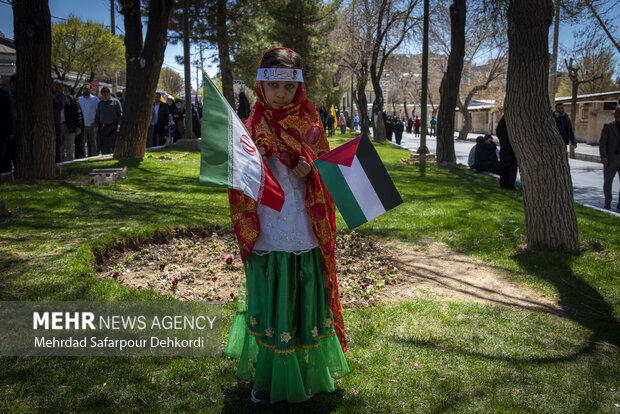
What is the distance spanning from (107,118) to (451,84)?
9.96 metres

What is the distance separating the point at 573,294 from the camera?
16.5 ft

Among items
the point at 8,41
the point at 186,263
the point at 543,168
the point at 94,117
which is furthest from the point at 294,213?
the point at 8,41

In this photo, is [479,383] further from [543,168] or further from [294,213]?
[543,168]

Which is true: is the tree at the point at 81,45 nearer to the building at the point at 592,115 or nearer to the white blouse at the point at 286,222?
the white blouse at the point at 286,222

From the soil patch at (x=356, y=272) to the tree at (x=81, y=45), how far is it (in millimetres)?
27548

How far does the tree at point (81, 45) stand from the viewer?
29.7m

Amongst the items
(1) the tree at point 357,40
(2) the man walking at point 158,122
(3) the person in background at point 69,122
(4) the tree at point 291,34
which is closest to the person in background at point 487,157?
(2) the man walking at point 158,122

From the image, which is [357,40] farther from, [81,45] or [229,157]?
[229,157]

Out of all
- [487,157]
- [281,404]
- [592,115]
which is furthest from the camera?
[592,115]

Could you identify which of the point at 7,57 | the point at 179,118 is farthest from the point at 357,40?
the point at 7,57

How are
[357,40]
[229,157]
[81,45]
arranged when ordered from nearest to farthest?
[229,157]
[81,45]
[357,40]

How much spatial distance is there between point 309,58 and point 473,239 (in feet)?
84.5

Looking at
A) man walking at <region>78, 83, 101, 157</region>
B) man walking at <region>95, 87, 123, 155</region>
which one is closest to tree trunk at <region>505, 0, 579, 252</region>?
man walking at <region>95, 87, 123, 155</region>

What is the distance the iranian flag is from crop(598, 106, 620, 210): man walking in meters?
9.71
